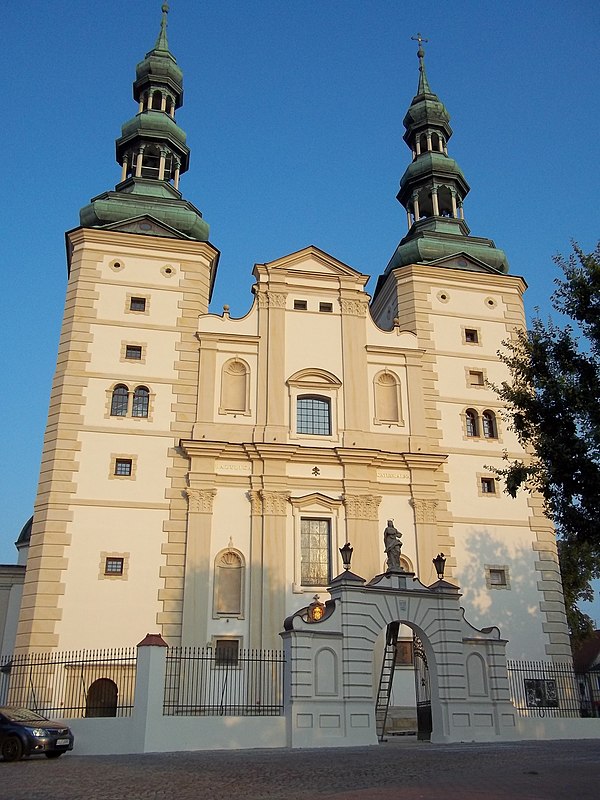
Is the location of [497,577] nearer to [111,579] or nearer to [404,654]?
[404,654]

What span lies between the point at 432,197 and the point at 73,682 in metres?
23.5

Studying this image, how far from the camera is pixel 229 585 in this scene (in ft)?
79.6

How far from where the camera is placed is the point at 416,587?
1959 centimetres

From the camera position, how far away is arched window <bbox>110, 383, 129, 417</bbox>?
2611cm

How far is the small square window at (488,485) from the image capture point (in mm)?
27656

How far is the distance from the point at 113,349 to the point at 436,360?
11.4 m

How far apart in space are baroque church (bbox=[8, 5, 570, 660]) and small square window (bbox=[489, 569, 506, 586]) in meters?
0.04

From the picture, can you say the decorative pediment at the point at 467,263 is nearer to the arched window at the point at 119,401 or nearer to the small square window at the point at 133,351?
the small square window at the point at 133,351

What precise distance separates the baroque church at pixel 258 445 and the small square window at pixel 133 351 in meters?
0.07

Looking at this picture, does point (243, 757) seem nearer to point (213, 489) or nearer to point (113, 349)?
point (213, 489)

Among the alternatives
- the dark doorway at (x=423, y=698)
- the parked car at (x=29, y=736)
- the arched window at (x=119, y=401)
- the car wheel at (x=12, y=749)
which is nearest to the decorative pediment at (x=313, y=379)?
the arched window at (x=119, y=401)

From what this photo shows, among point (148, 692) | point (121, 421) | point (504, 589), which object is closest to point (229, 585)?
point (121, 421)

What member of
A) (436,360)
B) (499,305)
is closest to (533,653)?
(436,360)

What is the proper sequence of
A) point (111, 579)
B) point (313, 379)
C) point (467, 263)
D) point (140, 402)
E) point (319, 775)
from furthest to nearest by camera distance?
point (467, 263), point (313, 379), point (140, 402), point (111, 579), point (319, 775)
